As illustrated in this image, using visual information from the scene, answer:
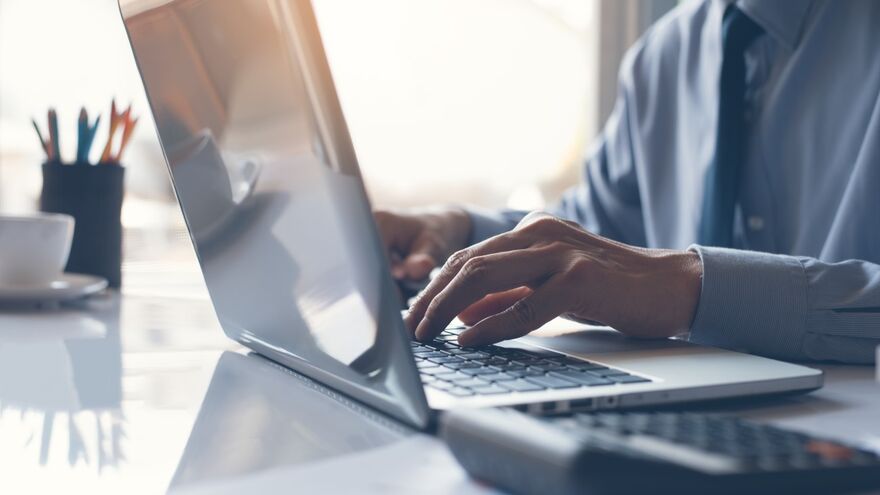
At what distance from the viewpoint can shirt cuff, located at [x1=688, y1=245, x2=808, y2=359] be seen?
716 millimetres

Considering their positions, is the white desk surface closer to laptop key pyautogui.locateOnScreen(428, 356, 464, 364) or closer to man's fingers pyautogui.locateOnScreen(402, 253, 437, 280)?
laptop key pyautogui.locateOnScreen(428, 356, 464, 364)

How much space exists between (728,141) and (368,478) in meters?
0.81

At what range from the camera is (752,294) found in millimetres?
722

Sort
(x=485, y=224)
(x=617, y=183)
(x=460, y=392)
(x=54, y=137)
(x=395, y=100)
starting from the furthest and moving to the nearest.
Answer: (x=395, y=100) → (x=617, y=183) → (x=485, y=224) → (x=54, y=137) → (x=460, y=392)

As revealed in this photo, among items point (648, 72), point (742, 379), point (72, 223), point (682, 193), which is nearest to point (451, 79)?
point (648, 72)

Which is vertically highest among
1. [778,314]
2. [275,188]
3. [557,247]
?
[275,188]

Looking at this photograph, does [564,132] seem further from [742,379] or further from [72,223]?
[742,379]

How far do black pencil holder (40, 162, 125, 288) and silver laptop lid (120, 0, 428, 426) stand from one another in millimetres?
568

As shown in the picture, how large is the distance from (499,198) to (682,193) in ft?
1.89

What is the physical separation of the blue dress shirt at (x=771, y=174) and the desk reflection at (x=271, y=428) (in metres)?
0.32

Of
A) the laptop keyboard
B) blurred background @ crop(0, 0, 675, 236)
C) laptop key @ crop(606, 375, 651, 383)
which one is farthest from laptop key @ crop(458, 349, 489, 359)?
blurred background @ crop(0, 0, 675, 236)

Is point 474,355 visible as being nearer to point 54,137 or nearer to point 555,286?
point 555,286

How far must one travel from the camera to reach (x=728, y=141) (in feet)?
3.57

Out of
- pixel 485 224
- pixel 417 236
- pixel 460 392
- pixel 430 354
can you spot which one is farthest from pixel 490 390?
pixel 485 224
